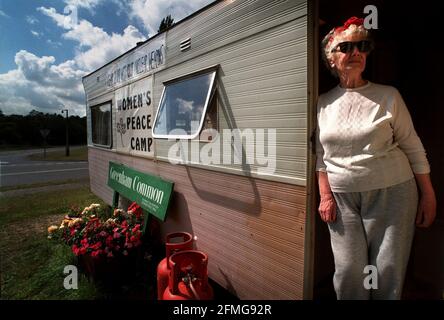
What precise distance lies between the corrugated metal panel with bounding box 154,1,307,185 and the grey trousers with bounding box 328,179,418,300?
1.25 ft

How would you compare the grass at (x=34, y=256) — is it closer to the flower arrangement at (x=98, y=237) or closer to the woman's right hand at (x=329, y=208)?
the flower arrangement at (x=98, y=237)

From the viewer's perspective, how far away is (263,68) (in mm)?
2043

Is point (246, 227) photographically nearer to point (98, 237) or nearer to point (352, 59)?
point (352, 59)

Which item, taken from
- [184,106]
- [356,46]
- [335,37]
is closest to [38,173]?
[184,106]

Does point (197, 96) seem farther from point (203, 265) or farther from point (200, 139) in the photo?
point (203, 265)

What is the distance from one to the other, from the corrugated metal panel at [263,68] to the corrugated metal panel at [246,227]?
163 mm

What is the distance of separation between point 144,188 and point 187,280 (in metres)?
1.90

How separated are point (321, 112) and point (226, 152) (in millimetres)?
942

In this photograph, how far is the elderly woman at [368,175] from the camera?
152cm
